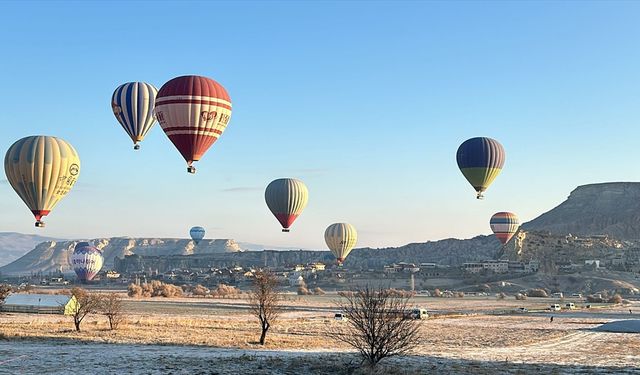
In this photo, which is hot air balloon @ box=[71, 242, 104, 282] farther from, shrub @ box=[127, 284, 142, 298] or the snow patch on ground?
the snow patch on ground

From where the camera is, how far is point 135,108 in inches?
2781

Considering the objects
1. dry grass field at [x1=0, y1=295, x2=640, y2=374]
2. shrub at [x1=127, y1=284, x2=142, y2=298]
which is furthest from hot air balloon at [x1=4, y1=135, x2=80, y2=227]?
shrub at [x1=127, y1=284, x2=142, y2=298]

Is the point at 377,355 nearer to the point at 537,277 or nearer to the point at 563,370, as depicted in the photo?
the point at 563,370

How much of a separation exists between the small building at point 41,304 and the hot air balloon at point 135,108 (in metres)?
18.1

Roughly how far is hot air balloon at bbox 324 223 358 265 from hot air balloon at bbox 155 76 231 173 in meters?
86.0

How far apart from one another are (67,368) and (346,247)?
11484 cm

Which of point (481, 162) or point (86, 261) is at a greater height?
Result: point (481, 162)

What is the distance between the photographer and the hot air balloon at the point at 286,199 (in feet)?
335

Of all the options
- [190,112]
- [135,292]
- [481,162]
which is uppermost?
[481,162]

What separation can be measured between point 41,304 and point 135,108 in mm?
24589

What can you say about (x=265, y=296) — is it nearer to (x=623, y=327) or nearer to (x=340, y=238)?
(x=623, y=327)

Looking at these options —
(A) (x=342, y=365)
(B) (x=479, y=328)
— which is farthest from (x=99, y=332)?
(B) (x=479, y=328)

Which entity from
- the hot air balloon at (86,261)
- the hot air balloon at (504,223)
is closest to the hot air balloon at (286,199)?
the hot air balloon at (86,261)

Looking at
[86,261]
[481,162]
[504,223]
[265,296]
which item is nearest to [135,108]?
[265,296]
